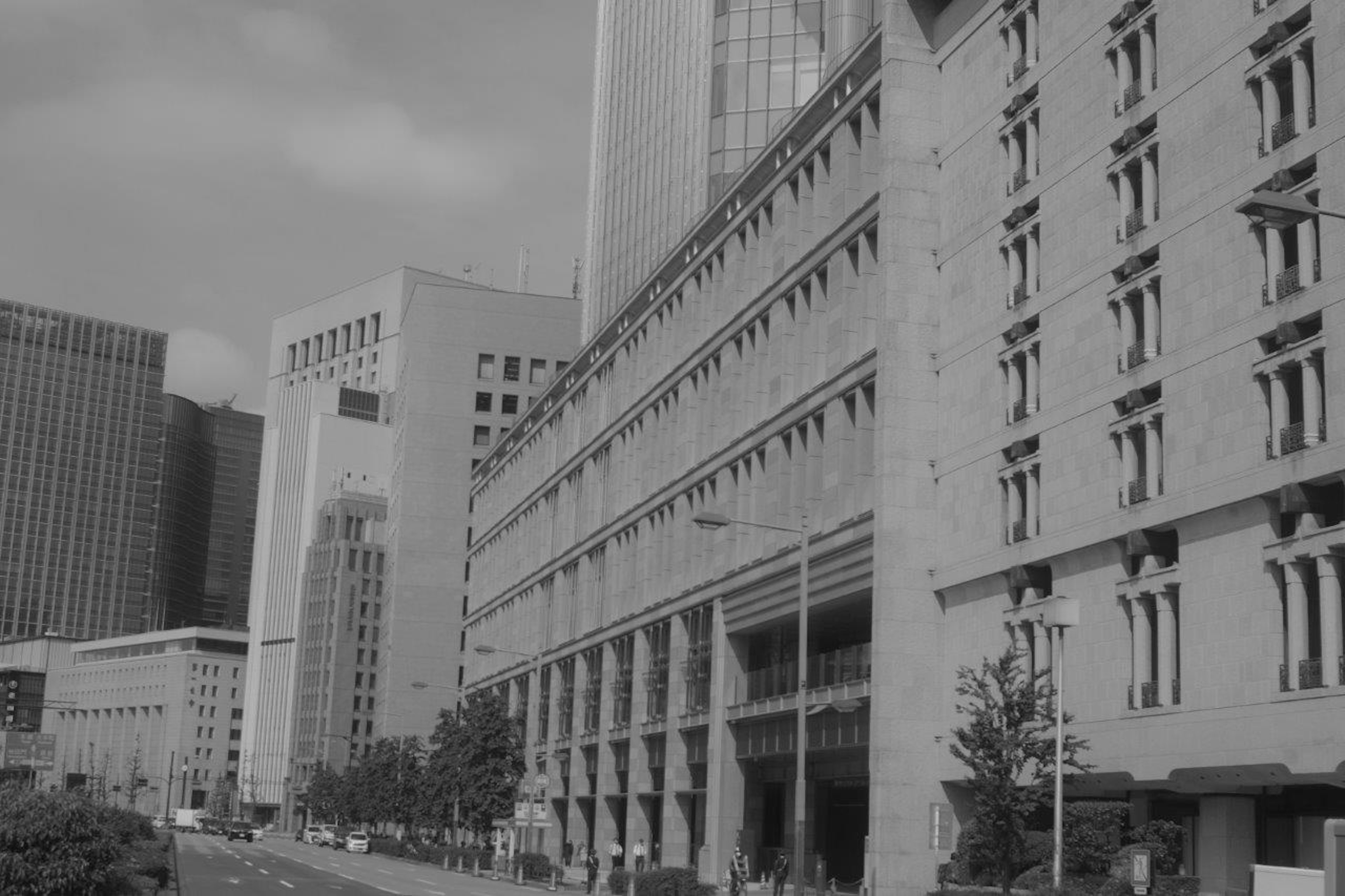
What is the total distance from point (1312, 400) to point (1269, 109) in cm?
711

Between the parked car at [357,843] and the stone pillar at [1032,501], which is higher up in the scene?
the stone pillar at [1032,501]

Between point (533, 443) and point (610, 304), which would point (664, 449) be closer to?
point (610, 304)

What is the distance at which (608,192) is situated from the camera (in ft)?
336

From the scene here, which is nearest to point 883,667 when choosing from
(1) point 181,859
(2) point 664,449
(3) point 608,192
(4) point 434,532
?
(2) point 664,449

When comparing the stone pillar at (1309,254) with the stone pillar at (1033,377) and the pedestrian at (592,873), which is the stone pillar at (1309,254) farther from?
the pedestrian at (592,873)

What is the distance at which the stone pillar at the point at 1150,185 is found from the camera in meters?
42.4

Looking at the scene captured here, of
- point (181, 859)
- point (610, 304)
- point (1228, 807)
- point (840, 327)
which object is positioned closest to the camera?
point (1228, 807)

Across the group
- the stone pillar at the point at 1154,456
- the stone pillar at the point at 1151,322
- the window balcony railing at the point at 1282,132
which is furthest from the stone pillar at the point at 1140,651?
the window balcony railing at the point at 1282,132

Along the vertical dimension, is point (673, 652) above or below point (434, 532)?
below

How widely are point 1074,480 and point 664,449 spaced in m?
34.4

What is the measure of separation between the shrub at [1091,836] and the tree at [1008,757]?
1.27 metres

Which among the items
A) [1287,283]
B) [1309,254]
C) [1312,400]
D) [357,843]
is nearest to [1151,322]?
[1287,283]

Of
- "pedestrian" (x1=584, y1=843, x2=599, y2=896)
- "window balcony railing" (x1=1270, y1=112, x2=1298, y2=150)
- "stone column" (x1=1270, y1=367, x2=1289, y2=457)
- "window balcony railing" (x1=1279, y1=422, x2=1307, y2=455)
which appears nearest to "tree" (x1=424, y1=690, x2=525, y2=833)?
"pedestrian" (x1=584, y1=843, x2=599, y2=896)

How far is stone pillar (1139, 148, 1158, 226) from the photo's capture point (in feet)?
139
